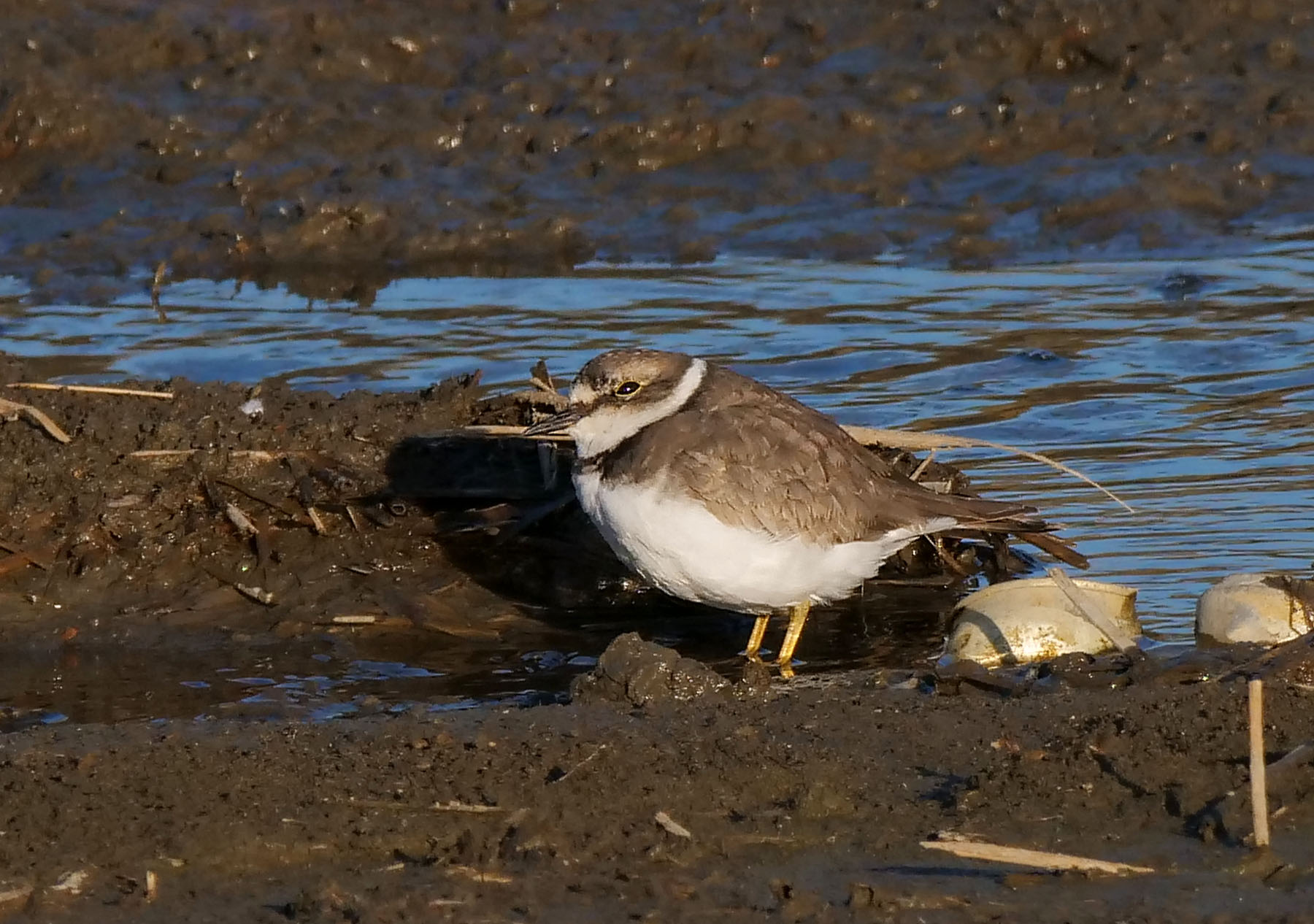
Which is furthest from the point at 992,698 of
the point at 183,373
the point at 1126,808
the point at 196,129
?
the point at 196,129

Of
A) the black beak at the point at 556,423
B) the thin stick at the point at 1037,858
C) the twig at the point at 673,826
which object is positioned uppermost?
the black beak at the point at 556,423

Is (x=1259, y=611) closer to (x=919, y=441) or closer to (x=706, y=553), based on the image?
(x=919, y=441)

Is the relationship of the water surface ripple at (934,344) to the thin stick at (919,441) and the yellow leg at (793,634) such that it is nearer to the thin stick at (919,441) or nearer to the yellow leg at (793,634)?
the thin stick at (919,441)

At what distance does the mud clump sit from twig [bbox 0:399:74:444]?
2535 mm

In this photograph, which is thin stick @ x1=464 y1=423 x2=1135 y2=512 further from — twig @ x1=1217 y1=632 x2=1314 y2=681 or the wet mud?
twig @ x1=1217 y1=632 x2=1314 y2=681

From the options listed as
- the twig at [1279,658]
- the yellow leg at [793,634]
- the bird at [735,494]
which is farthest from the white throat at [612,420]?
the twig at [1279,658]

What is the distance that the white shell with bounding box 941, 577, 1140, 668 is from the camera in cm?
652

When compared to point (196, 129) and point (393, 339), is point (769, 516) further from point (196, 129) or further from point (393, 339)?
point (196, 129)

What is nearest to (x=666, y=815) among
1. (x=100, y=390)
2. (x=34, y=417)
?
(x=34, y=417)

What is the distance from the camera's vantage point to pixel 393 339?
1083 centimetres

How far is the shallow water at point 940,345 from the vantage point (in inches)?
346

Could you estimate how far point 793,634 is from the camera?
7.03m

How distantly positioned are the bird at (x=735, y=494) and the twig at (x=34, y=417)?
190 centimetres

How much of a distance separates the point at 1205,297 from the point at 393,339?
4.43 m
